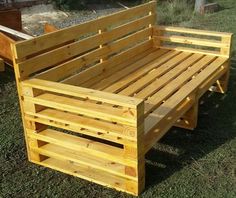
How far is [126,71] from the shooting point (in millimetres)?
4602

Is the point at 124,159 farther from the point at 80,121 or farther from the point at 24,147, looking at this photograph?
the point at 24,147

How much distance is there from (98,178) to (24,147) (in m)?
0.98

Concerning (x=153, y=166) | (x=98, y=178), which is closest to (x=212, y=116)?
(x=153, y=166)

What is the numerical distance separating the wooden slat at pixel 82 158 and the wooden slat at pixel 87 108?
1.39 feet

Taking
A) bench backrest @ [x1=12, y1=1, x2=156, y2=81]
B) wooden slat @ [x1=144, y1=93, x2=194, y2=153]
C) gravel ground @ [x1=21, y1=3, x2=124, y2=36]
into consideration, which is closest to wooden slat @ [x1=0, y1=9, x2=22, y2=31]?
gravel ground @ [x1=21, y1=3, x2=124, y2=36]

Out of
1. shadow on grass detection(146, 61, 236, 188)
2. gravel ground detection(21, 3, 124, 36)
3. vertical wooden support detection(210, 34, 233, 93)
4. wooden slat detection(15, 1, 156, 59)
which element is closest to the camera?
wooden slat detection(15, 1, 156, 59)

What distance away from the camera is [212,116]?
4.55m

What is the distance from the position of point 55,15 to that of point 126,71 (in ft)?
18.2

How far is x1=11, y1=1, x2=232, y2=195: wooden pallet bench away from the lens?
10.2ft

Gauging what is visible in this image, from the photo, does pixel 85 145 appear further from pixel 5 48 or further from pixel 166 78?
pixel 5 48

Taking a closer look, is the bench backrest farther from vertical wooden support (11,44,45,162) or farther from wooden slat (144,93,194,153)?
wooden slat (144,93,194,153)

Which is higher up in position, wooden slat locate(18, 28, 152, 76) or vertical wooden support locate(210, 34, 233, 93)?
wooden slat locate(18, 28, 152, 76)

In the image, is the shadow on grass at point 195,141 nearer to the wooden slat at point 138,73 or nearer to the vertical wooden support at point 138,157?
the vertical wooden support at point 138,157

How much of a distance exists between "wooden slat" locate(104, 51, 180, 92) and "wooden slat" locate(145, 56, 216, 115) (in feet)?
1.28
